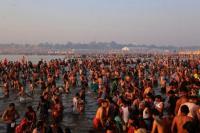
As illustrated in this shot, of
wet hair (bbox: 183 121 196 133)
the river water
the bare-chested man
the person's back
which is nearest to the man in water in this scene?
the river water

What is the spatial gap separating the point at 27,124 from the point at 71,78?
22320mm

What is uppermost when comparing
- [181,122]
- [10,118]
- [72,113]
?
[181,122]

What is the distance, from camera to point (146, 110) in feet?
43.1

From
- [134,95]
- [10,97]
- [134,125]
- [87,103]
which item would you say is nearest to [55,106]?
[134,95]

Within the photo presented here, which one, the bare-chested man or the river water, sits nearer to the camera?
the bare-chested man

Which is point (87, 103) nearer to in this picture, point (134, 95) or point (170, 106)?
point (134, 95)

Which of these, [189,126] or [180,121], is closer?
[189,126]

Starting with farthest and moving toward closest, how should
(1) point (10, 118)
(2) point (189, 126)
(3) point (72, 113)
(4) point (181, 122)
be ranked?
(3) point (72, 113), (1) point (10, 118), (4) point (181, 122), (2) point (189, 126)

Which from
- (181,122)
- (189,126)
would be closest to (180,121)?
(181,122)

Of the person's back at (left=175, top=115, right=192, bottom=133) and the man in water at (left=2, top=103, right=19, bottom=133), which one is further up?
the person's back at (left=175, top=115, right=192, bottom=133)

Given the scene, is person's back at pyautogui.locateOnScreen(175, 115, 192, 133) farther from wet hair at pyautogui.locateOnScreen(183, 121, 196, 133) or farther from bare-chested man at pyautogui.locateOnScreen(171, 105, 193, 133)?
wet hair at pyautogui.locateOnScreen(183, 121, 196, 133)

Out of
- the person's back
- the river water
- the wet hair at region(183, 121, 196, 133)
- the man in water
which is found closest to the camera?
the wet hair at region(183, 121, 196, 133)

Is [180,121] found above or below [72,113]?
above

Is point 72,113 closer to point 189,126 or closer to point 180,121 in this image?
point 180,121
